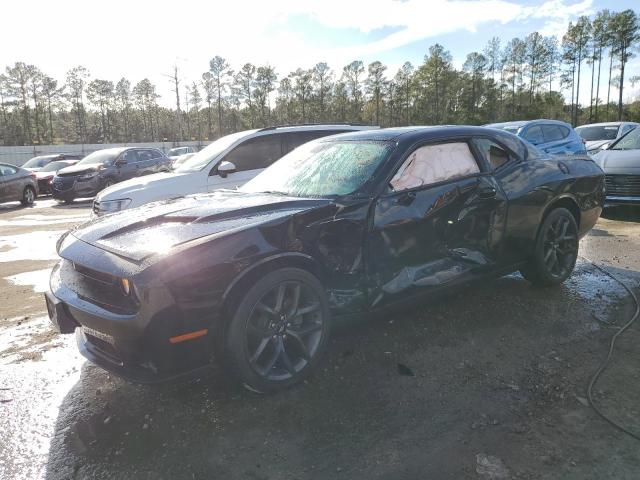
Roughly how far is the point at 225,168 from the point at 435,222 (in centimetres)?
418

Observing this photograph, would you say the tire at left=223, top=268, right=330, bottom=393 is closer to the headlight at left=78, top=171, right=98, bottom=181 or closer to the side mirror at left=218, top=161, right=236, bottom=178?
the side mirror at left=218, top=161, right=236, bottom=178

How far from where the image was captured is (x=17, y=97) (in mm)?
79000

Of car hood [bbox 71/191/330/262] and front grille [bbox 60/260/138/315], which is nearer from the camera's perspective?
front grille [bbox 60/260/138/315]

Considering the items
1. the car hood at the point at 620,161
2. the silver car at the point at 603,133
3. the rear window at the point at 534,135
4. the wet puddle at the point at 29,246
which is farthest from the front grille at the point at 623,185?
the wet puddle at the point at 29,246

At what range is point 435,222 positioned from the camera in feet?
11.8

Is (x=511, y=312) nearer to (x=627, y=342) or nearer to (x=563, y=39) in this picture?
(x=627, y=342)

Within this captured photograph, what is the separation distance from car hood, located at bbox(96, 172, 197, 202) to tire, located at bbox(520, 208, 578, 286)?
4854 mm

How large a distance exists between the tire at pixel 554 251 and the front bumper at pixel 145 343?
326 cm

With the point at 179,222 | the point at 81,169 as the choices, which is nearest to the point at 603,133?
the point at 179,222

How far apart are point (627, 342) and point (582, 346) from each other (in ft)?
1.15

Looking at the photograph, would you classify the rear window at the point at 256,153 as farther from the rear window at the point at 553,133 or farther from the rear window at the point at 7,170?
the rear window at the point at 7,170

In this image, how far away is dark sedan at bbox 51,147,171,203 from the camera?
14648 mm

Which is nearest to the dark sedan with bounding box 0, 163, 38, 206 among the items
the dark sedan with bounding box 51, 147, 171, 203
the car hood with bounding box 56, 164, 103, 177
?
the dark sedan with bounding box 51, 147, 171, 203

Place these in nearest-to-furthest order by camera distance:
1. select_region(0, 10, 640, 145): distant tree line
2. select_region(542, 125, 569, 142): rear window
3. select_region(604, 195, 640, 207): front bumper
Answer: select_region(604, 195, 640, 207): front bumper, select_region(542, 125, 569, 142): rear window, select_region(0, 10, 640, 145): distant tree line
